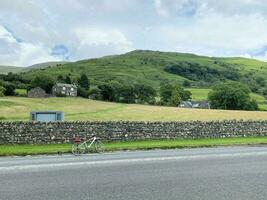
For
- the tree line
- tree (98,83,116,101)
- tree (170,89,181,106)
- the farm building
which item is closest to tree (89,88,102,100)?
the tree line

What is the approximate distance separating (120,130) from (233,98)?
91.5m

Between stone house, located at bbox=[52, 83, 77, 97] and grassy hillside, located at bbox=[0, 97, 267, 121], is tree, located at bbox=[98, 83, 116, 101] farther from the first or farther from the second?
grassy hillside, located at bbox=[0, 97, 267, 121]

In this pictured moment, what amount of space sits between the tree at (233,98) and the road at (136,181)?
105 meters

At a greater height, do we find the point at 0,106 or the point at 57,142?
the point at 0,106

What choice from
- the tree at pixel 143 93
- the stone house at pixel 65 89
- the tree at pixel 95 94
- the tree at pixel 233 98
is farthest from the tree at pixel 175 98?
the stone house at pixel 65 89

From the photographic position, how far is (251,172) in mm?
12727

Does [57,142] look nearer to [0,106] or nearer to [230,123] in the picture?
[230,123]

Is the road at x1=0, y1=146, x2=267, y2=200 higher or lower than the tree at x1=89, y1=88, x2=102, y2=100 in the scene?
lower

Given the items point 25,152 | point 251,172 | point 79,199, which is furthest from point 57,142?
point 79,199

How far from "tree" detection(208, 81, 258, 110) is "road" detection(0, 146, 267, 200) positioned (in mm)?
104986

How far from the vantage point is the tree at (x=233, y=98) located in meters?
117

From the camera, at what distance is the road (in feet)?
30.7

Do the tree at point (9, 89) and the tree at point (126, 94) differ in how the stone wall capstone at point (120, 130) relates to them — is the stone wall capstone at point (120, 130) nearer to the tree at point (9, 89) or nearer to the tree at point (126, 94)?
the tree at point (126, 94)

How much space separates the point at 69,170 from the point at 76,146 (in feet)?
33.8
